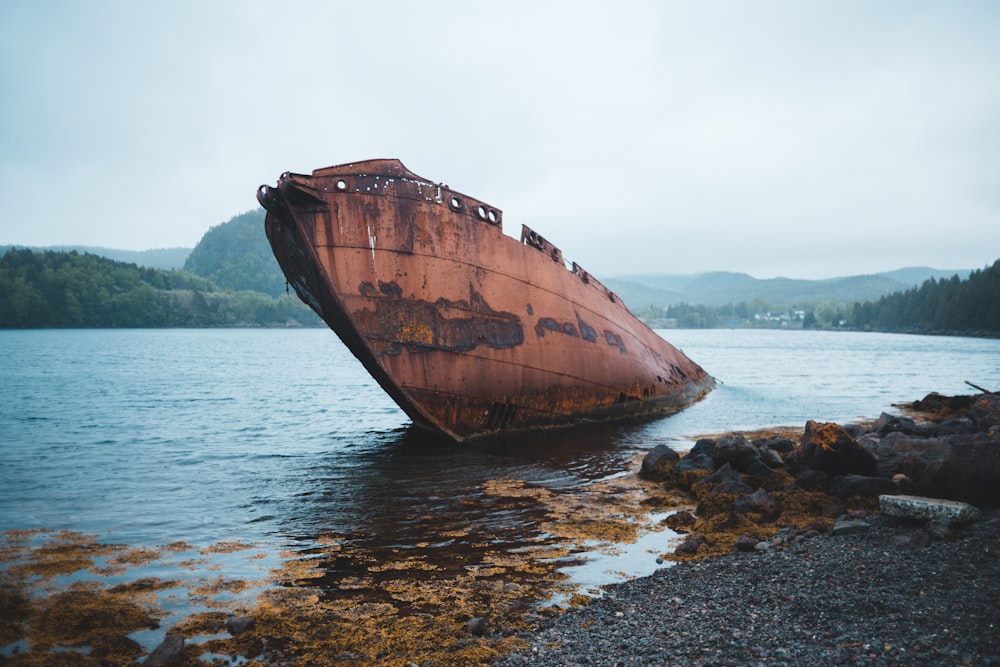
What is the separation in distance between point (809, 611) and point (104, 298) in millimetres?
125886

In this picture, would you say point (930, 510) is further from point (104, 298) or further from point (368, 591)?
point (104, 298)

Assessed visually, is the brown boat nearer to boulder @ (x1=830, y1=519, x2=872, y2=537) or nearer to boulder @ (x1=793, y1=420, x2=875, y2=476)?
boulder @ (x1=793, y1=420, x2=875, y2=476)

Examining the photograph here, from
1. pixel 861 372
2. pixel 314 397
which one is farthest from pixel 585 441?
pixel 861 372

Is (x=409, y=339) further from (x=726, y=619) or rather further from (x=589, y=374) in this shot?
(x=726, y=619)

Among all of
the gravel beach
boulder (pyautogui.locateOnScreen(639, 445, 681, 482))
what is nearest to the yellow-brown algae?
the gravel beach

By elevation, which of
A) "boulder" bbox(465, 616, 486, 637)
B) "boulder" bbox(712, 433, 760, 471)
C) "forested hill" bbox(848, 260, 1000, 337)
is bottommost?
"boulder" bbox(465, 616, 486, 637)

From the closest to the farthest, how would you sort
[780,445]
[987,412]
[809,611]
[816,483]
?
[809,611] → [816,483] → [780,445] → [987,412]

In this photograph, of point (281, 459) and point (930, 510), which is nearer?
point (930, 510)

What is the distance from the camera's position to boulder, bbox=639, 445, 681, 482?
391 inches

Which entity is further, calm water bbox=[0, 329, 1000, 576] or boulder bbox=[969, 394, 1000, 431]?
boulder bbox=[969, 394, 1000, 431]

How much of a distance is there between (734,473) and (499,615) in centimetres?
489

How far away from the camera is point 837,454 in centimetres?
819

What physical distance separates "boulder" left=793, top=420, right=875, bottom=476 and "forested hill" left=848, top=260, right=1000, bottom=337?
103 m

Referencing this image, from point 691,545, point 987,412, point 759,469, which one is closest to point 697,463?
point 759,469
